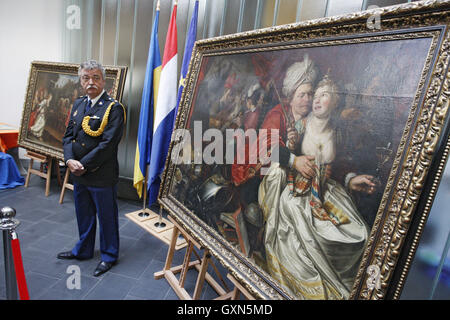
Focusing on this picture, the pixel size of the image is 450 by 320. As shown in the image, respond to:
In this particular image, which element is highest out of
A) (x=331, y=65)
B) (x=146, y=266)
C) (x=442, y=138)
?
(x=331, y=65)

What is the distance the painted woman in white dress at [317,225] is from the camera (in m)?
0.90

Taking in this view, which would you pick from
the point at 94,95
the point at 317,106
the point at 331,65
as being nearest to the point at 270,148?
the point at 317,106

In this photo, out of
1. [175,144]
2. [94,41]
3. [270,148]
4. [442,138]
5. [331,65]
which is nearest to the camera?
[442,138]

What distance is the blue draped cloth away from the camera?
455cm

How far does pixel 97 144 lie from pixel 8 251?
4.47 feet

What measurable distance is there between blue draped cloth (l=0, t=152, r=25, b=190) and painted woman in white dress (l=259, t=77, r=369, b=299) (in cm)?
542

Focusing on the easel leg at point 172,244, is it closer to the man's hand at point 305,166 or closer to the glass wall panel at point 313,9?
the man's hand at point 305,166

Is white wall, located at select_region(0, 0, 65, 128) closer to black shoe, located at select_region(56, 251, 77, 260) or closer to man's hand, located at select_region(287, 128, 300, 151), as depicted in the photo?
black shoe, located at select_region(56, 251, 77, 260)

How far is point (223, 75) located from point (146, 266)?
2.36 m

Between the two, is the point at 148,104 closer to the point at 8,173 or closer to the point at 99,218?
the point at 99,218

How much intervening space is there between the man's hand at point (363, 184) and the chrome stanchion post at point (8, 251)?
1593 millimetres

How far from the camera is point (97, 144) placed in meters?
2.46

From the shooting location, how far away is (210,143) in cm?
164

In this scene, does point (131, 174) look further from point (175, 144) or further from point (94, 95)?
point (175, 144)
